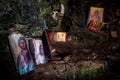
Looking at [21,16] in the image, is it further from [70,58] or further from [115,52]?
[115,52]

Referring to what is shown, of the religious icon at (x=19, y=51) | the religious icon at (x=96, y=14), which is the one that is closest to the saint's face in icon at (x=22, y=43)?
the religious icon at (x=19, y=51)

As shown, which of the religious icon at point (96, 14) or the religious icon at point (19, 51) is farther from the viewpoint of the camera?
the religious icon at point (96, 14)

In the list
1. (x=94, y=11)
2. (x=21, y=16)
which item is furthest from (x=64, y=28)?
(x=21, y=16)

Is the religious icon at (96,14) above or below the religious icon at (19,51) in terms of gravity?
above

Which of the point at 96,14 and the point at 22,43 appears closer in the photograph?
the point at 22,43

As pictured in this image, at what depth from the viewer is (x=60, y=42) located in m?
3.53

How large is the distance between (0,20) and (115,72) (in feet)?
5.56

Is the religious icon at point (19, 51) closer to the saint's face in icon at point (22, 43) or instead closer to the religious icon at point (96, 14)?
the saint's face in icon at point (22, 43)

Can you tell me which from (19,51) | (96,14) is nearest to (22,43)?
(19,51)

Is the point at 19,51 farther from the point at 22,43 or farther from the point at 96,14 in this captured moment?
the point at 96,14

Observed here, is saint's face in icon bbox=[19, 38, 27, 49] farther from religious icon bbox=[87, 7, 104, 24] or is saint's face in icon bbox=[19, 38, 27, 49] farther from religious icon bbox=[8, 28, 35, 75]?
religious icon bbox=[87, 7, 104, 24]

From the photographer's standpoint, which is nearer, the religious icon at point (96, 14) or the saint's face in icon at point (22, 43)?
the saint's face in icon at point (22, 43)

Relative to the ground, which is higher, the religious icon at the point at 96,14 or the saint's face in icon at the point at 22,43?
the religious icon at the point at 96,14

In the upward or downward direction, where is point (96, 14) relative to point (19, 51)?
upward
